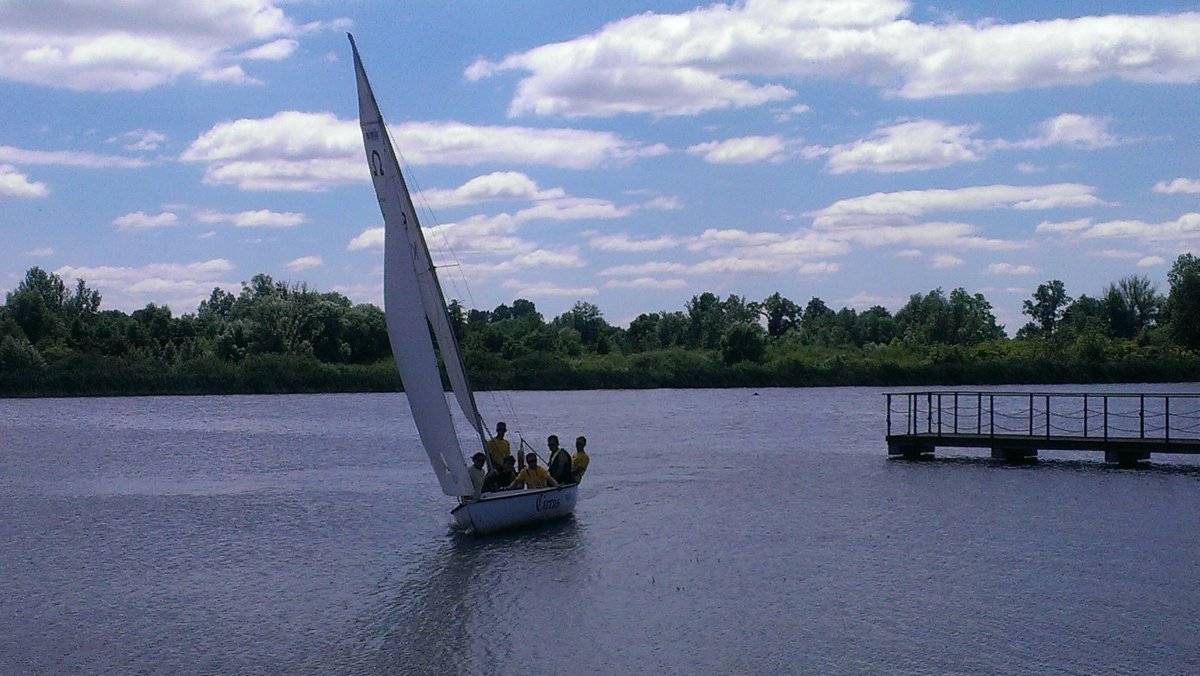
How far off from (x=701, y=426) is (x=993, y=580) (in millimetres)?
39092

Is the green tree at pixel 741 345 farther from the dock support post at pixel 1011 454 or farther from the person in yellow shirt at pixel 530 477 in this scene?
the person in yellow shirt at pixel 530 477

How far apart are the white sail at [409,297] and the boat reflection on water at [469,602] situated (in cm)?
175

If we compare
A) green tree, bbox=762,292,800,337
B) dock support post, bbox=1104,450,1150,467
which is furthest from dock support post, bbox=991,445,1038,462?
green tree, bbox=762,292,800,337

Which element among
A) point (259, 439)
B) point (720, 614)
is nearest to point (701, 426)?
point (259, 439)

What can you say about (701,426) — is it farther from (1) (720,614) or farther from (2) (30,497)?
(1) (720,614)

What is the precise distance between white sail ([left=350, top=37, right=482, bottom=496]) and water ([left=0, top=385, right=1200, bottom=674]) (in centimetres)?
250

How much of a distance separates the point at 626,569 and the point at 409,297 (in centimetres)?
683

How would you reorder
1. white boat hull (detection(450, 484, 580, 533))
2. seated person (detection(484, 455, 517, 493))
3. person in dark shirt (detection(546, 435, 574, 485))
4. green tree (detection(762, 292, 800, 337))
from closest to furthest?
white boat hull (detection(450, 484, 580, 533)), seated person (detection(484, 455, 517, 493)), person in dark shirt (detection(546, 435, 574, 485)), green tree (detection(762, 292, 800, 337))

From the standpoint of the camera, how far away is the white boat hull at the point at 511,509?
2625 cm

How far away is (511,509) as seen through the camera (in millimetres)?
26969

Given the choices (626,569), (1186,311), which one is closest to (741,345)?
(1186,311)

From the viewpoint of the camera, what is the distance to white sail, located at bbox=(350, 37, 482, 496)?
24.3 meters

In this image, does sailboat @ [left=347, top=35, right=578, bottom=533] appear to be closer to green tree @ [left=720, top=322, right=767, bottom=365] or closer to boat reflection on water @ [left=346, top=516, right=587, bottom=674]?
boat reflection on water @ [left=346, top=516, right=587, bottom=674]

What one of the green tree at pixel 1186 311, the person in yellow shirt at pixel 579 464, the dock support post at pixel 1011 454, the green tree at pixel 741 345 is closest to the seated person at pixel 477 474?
the person in yellow shirt at pixel 579 464
